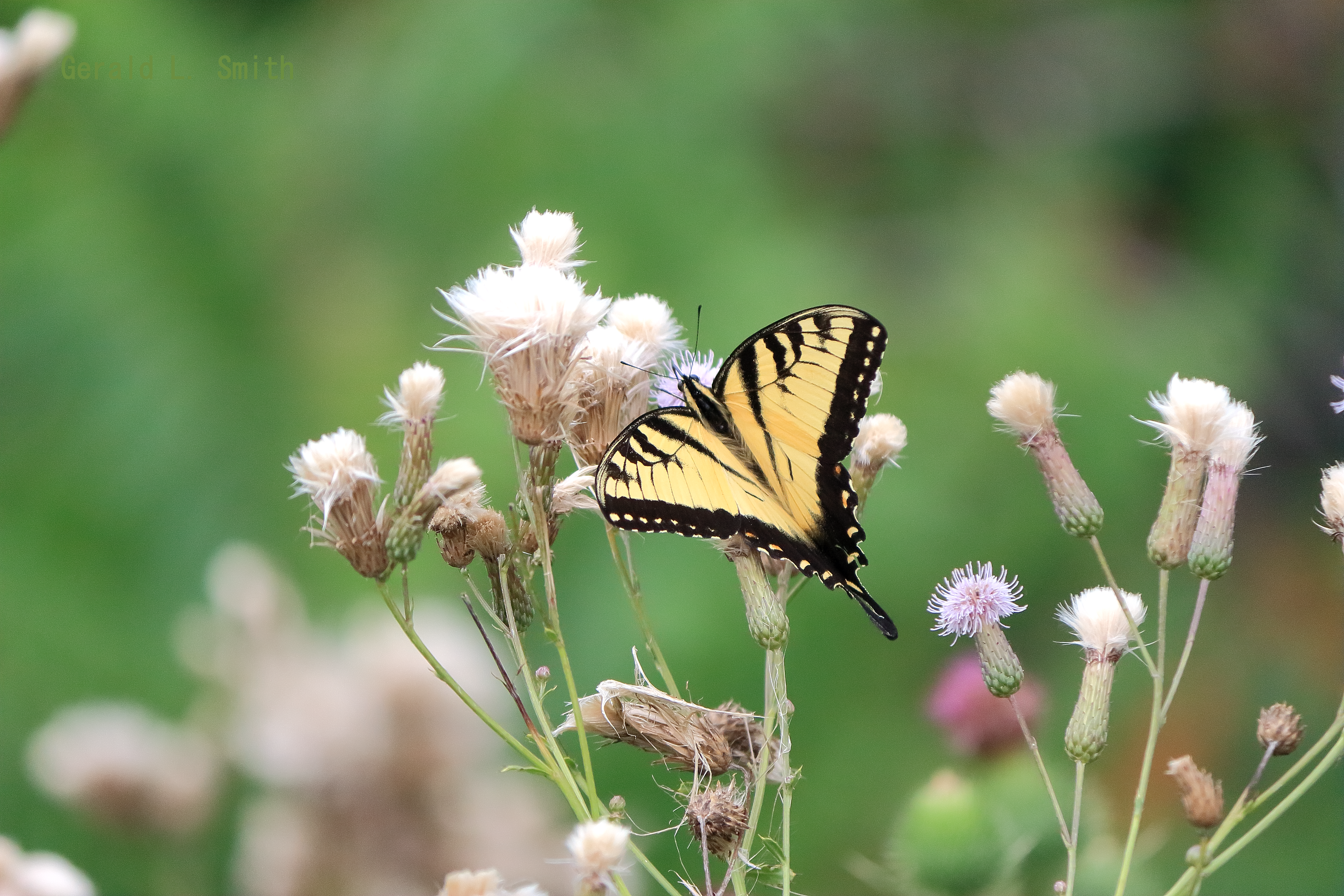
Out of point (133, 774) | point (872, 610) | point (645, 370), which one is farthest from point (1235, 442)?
point (133, 774)

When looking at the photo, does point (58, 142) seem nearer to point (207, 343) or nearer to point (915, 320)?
point (207, 343)

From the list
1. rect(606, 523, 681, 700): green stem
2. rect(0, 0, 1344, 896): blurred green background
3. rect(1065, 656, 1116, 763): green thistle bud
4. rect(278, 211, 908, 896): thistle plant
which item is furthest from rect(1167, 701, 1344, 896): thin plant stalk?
rect(0, 0, 1344, 896): blurred green background

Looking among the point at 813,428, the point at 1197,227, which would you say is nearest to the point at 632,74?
the point at 1197,227

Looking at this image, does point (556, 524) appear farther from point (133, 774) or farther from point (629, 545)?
point (133, 774)

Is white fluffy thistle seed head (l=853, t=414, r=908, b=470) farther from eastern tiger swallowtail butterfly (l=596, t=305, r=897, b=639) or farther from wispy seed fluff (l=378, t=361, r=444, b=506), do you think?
wispy seed fluff (l=378, t=361, r=444, b=506)

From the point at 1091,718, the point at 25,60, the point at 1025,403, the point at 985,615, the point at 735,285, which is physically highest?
the point at 735,285

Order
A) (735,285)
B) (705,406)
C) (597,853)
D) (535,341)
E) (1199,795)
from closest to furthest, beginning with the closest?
(597,853) → (1199,795) → (535,341) → (705,406) → (735,285)

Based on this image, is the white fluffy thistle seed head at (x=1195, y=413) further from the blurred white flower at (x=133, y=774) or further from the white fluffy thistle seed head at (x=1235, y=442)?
the blurred white flower at (x=133, y=774)
